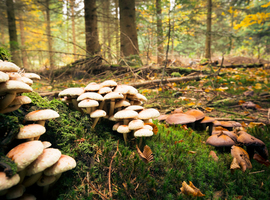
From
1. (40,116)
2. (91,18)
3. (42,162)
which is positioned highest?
(91,18)

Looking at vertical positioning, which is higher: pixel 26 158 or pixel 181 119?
pixel 26 158

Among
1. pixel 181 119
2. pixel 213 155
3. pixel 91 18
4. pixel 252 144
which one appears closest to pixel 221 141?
pixel 213 155

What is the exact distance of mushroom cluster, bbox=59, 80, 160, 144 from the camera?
1.93m

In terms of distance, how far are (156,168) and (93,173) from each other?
74 centimetres

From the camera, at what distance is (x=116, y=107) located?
2340 millimetres

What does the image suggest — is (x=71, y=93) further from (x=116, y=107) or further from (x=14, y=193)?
(x=14, y=193)

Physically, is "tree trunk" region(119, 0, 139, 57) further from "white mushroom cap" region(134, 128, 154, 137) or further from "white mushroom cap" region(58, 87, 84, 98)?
"white mushroom cap" region(134, 128, 154, 137)

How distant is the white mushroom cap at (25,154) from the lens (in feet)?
3.75

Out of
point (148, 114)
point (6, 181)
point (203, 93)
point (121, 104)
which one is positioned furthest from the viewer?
point (203, 93)

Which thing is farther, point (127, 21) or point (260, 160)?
point (127, 21)

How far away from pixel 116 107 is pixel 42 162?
1.26 metres

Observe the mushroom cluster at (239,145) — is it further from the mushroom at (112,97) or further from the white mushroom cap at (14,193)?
the white mushroom cap at (14,193)

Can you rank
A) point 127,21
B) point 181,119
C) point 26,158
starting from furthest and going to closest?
1. point 127,21
2. point 181,119
3. point 26,158

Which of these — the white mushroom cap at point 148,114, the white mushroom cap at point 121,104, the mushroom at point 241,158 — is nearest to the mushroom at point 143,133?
the white mushroom cap at point 148,114
